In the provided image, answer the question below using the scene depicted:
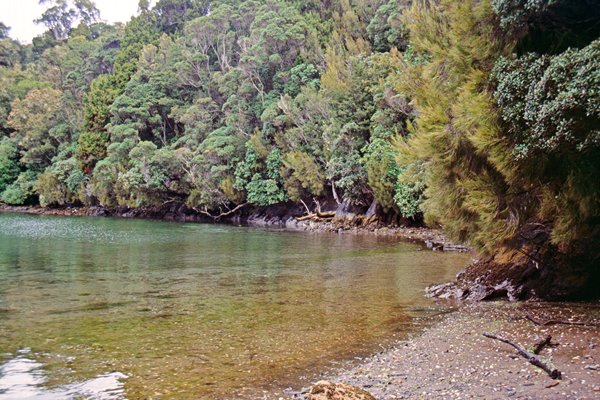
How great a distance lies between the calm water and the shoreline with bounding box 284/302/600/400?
2.50 ft

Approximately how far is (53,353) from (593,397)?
26.1 ft

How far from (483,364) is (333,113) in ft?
105

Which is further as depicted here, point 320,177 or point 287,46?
point 287,46

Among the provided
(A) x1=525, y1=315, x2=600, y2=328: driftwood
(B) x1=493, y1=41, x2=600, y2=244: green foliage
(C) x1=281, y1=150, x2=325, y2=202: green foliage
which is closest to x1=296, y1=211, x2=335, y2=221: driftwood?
(C) x1=281, y1=150, x2=325, y2=202: green foliage

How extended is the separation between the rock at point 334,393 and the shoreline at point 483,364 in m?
1.14

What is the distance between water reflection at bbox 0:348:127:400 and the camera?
667 centimetres

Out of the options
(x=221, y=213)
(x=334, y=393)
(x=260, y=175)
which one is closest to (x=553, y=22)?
(x=334, y=393)

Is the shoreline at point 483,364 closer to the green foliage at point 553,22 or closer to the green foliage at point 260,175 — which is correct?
the green foliage at point 553,22

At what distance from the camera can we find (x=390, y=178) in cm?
3275

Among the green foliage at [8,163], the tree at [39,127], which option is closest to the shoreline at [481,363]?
the tree at [39,127]

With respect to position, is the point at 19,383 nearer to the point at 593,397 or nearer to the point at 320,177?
the point at 593,397

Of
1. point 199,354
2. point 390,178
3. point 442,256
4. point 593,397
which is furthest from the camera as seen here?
point 390,178

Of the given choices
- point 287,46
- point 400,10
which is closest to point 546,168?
point 400,10

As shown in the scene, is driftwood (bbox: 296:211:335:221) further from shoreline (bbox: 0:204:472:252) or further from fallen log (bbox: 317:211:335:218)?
shoreline (bbox: 0:204:472:252)
